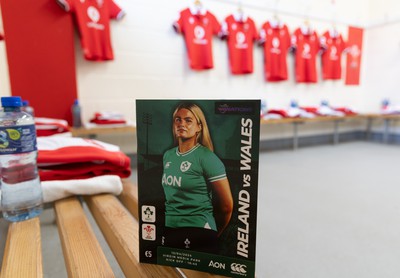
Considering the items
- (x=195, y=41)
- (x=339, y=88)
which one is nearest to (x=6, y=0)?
(x=195, y=41)

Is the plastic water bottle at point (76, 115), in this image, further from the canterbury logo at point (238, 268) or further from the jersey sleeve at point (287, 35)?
the jersey sleeve at point (287, 35)

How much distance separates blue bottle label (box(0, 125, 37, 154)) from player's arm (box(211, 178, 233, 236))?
505mm

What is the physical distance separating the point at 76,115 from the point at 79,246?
2.01 meters

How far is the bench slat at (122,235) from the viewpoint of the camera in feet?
1.52

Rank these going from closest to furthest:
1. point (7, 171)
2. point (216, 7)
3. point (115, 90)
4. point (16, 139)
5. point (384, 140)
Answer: point (16, 139) < point (7, 171) < point (115, 90) < point (216, 7) < point (384, 140)

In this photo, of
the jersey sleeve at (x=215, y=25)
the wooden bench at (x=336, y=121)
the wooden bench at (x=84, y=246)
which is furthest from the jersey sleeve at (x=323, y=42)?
the wooden bench at (x=84, y=246)

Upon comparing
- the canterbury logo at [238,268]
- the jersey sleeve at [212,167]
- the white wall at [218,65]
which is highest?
the white wall at [218,65]

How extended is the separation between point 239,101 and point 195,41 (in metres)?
2.73

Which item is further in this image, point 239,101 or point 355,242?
point 355,242

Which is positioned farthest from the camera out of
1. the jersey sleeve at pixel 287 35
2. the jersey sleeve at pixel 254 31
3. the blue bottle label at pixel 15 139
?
the jersey sleeve at pixel 287 35

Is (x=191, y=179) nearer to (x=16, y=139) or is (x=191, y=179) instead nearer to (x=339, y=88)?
(x=16, y=139)

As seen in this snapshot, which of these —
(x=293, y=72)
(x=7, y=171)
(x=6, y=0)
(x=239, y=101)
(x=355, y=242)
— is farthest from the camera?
(x=293, y=72)

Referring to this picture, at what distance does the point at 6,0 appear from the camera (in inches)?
79.7

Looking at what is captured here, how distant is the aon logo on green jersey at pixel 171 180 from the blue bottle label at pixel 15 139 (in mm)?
414
